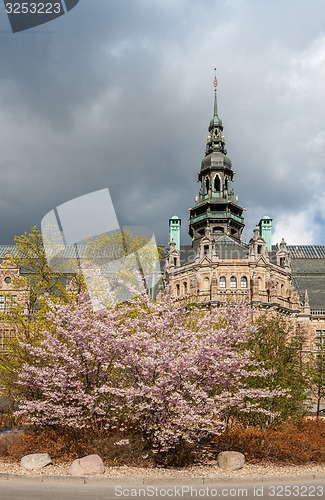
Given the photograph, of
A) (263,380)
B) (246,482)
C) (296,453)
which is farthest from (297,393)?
(246,482)

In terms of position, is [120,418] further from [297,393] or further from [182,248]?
[182,248]

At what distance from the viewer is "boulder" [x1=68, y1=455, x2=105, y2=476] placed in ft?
44.6

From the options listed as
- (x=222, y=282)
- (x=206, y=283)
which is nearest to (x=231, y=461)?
(x=206, y=283)

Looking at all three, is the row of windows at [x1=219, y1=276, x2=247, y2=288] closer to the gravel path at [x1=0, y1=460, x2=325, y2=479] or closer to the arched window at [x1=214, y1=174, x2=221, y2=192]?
the arched window at [x1=214, y1=174, x2=221, y2=192]

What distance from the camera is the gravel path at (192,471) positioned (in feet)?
45.0

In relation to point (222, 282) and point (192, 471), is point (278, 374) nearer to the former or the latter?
point (192, 471)

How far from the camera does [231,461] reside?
14562 millimetres

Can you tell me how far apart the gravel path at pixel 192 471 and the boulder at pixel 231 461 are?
0.58ft

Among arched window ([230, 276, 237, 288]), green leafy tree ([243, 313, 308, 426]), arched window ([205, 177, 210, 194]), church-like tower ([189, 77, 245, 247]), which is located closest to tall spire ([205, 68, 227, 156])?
church-like tower ([189, 77, 245, 247])

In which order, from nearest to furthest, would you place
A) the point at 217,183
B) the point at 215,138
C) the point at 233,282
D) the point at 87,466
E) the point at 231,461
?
1. the point at 87,466
2. the point at 231,461
3. the point at 233,282
4. the point at 217,183
5. the point at 215,138

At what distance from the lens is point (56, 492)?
12156 millimetres

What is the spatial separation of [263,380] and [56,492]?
8.84 meters

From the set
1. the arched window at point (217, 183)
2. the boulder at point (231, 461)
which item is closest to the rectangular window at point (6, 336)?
the boulder at point (231, 461)

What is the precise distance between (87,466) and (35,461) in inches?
76.0
